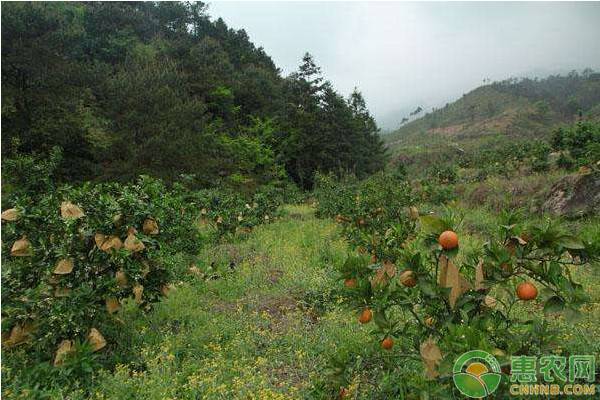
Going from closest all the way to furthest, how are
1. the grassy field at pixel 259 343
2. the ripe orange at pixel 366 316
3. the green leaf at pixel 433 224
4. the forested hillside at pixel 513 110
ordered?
the green leaf at pixel 433 224 < the ripe orange at pixel 366 316 < the grassy field at pixel 259 343 < the forested hillside at pixel 513 110

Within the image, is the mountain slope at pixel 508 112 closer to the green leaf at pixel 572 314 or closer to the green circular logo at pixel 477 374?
the green leaf at pixel 572 314

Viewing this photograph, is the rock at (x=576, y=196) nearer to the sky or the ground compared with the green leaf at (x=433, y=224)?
nearer to the ground

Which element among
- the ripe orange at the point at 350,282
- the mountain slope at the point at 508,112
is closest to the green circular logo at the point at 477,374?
the ripe orange at the point at 350,282

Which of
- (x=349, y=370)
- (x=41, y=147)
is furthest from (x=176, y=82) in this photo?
(x=349, y=370)

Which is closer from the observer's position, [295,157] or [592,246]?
[592,246]

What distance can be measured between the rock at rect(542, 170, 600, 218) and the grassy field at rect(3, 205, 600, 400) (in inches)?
141

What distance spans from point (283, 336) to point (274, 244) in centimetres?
450

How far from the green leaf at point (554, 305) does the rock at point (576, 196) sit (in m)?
8.00

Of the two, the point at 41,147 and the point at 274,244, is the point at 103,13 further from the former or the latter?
the point at 274,244

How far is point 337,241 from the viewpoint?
341 inches

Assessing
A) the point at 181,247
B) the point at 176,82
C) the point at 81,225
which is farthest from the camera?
the point at 176,82

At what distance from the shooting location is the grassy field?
304 centimetres

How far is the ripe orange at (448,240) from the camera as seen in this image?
1.99 meters

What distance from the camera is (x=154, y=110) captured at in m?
18.0
